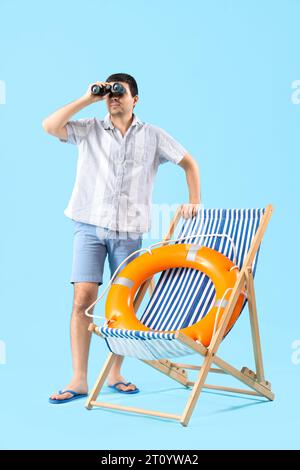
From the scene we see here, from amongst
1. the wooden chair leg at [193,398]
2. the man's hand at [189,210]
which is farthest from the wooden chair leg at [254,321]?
the man's hand at [189,210]

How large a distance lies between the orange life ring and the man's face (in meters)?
0.75

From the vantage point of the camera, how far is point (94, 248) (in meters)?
4.43

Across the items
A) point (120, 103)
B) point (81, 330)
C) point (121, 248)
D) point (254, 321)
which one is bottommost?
point (81, 330)

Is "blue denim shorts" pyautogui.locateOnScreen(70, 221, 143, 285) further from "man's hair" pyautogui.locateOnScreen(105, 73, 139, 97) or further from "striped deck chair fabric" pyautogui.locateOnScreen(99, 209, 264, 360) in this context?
"man's hair" pyautogui.locateOnScreen(105, 73, 139, 97)

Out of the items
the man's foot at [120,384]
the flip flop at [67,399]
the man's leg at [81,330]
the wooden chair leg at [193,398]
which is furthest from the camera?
the man's foot at [120,384]

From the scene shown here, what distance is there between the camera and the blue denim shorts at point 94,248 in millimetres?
4418

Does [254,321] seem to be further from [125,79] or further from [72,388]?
[125,79]

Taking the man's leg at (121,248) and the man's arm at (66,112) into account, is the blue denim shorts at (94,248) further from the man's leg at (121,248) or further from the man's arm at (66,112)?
the man's arm at (66,112)

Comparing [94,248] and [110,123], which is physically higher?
[110,123]

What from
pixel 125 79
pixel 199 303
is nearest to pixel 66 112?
pixel 125 79

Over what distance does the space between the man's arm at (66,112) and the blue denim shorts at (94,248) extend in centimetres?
51

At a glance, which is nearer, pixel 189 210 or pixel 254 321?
pixel 254 321

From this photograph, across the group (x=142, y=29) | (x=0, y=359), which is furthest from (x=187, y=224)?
(x=142, y=29)

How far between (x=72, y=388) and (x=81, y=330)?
0.99 ft
